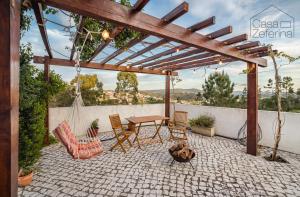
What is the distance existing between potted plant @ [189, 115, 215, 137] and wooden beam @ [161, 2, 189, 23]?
4615 mm

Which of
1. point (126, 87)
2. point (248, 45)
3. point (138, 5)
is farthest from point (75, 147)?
point (126, 87)

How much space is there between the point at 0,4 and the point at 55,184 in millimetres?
2739

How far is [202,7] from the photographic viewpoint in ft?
9.89

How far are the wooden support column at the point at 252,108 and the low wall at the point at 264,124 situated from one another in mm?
1027

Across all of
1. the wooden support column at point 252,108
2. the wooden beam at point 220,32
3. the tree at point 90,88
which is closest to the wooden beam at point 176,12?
the wooden beam at point 220,32

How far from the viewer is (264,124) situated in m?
5.05

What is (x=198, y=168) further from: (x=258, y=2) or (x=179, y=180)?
(x=258, y=2)

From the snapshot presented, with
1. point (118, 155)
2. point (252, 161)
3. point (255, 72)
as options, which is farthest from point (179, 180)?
point (255, 72)

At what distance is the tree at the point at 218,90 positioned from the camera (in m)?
7.52

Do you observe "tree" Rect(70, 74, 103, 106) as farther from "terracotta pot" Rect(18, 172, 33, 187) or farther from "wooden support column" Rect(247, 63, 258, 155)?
"wooden support column" Rect(247, 63, 258, 155)

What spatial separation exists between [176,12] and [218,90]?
20.5ft

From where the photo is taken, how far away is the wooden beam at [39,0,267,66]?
6.38 ft

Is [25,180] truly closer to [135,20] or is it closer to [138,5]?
[135,20]

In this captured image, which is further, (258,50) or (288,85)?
(288,85)
